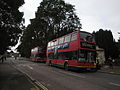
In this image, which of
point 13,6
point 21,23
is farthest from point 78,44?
point 13,6

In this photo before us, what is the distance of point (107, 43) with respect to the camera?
44.2 m

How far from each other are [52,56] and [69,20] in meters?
19.7

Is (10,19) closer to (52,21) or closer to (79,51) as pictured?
(79,51)

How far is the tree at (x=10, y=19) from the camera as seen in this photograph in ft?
31.0

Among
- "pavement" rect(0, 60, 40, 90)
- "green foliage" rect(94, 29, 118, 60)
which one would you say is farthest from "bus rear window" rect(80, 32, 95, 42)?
"green foliage" rect(94, 29, 118, 60)

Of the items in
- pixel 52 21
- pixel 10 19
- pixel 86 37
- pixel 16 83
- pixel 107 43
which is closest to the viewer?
pixel 16 83

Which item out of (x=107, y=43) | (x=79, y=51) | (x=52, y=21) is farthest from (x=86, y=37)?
(x=107, y=43)

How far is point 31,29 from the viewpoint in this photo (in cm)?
3678

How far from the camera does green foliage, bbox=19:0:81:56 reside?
117ft

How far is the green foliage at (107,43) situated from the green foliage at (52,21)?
12.4 metres

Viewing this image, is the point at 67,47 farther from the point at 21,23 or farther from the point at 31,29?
the point at 31,29

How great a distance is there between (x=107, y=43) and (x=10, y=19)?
4017 centimetres

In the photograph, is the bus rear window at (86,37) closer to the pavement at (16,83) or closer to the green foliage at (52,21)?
the pavement at (16,83)

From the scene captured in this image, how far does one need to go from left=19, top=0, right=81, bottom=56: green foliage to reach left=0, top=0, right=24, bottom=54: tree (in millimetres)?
23860
